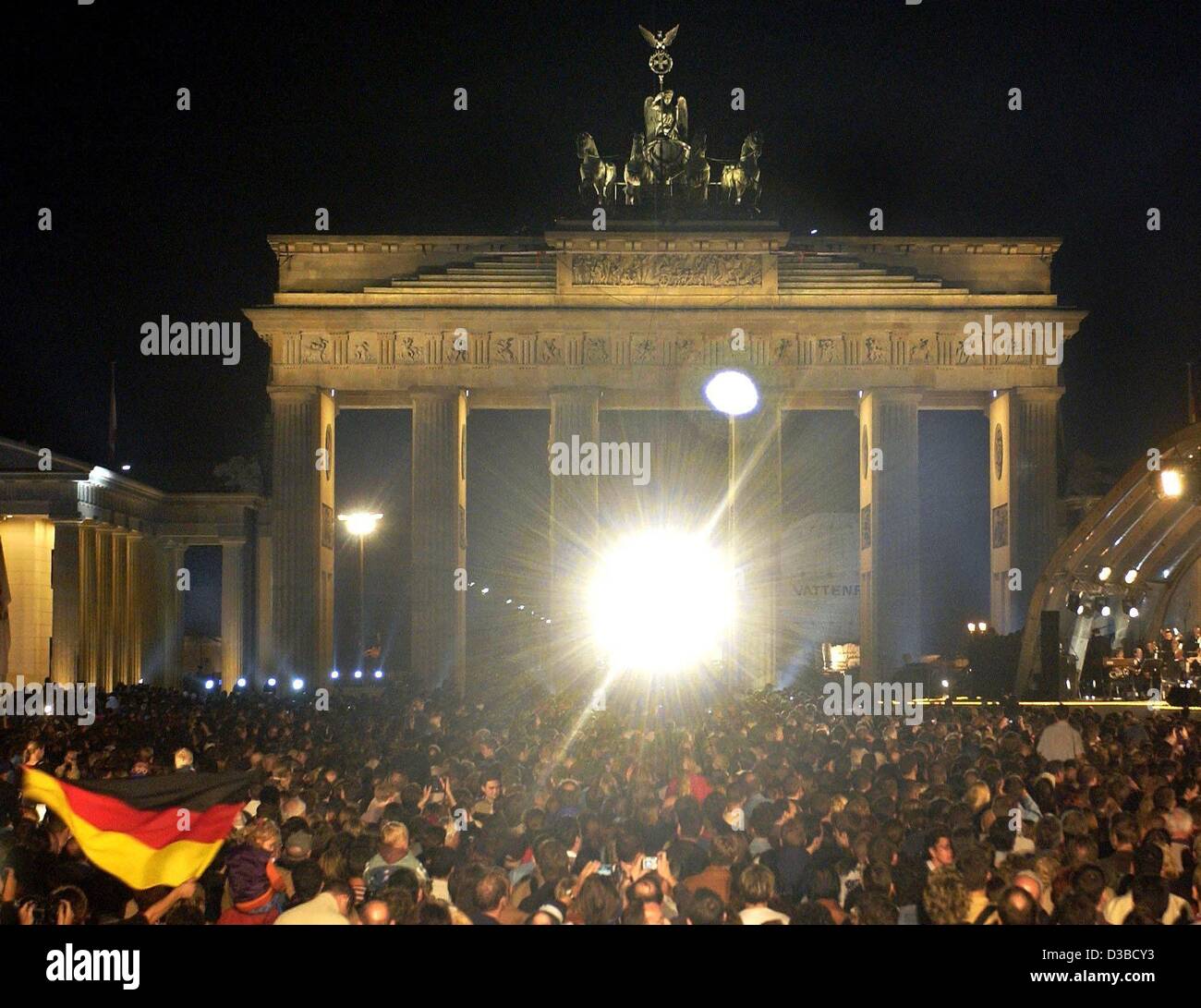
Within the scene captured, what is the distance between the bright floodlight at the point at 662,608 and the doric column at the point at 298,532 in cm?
1062

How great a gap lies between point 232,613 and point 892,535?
Answer: 2572 cm

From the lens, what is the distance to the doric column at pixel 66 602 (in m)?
54.4

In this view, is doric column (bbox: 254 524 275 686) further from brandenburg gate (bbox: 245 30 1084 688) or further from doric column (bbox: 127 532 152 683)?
brandenburg gate (bbox: 245 30 1084 688)

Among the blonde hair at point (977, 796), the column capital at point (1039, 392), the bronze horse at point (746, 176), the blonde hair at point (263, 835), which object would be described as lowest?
the blonde hair at point (977, 796)

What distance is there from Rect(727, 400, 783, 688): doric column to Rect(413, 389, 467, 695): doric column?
10330 mm

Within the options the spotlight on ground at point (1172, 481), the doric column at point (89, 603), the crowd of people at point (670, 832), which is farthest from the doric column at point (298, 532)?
the spotlight on ground at point (1172, 481)

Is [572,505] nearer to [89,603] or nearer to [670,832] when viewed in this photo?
[89,603]

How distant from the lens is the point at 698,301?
215ft

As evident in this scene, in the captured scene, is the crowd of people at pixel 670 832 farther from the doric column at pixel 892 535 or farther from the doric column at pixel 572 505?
the doric column at pixel 572 505

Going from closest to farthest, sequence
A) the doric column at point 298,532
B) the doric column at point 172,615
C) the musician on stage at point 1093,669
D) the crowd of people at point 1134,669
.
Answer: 1. the crowd of people at point 1134,669
2. the musician on stage at point 1093,669
3. the doric column at point 298,532
4. the doric column at point 172,615

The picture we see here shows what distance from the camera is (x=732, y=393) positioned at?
65750 mm

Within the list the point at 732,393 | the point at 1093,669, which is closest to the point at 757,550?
the point at 732,393
